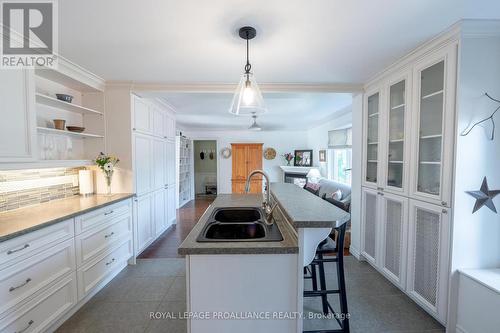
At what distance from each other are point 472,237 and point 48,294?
3165 mm

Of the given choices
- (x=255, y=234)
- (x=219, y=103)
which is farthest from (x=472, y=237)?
(x=219, y=103)

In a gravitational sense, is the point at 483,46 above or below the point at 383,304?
above

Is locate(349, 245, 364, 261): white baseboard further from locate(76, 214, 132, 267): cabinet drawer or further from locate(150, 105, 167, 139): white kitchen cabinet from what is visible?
locate(150, 105, 167, 139): white kitchen cabinet

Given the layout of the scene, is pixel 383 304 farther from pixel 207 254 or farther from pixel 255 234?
pixel 207 254

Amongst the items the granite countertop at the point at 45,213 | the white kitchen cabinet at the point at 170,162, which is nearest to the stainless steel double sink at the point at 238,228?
the granite countertop at the point at 45,213

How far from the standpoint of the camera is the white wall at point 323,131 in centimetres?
441

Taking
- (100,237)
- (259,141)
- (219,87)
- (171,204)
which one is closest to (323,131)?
(259,141)

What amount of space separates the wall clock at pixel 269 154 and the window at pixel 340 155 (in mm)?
2167

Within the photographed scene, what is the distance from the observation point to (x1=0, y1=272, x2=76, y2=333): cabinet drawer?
142cm

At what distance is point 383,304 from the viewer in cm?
205

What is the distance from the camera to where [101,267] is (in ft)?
7.35

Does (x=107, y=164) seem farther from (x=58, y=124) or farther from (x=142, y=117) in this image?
(x=142, y=117)

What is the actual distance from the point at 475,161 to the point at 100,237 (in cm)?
328

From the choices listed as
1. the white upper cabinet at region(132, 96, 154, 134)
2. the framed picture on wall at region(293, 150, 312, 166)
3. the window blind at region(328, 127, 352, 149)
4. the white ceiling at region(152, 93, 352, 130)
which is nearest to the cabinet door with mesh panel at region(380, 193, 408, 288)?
the white ceiling at region(152, 93, 352, 130)
